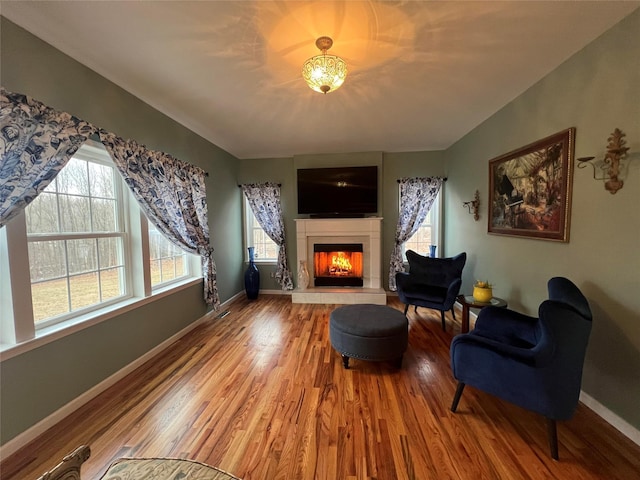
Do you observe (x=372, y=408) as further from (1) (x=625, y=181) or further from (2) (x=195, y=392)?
(1) (x=625, y=181)

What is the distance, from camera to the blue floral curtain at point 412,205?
14.4 feet

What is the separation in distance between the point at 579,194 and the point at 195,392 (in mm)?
3307

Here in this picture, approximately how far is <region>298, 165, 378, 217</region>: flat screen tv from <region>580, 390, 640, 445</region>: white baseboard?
3.20 metres

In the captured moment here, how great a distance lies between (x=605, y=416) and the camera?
5.74 feet

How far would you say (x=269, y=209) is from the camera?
4.72 metres

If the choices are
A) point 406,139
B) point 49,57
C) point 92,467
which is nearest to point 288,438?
point 92,467

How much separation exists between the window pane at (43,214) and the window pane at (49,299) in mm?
385

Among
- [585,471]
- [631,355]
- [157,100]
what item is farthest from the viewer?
[157,100]

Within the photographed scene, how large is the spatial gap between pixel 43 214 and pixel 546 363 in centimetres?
337

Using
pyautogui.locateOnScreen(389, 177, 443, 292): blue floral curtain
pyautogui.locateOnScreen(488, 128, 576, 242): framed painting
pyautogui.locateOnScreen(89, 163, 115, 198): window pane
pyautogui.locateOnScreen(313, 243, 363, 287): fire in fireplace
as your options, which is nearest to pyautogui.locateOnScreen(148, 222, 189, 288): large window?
pyautogui.locateOnScreen(89, 163, 115, 198): window pane

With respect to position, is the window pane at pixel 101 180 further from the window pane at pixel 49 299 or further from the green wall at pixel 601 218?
the green wall at pixel 601 218

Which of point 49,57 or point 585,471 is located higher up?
point 49,57

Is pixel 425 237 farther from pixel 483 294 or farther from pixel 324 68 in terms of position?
pixel 324 68

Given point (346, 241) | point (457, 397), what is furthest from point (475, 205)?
point (457, 397)
